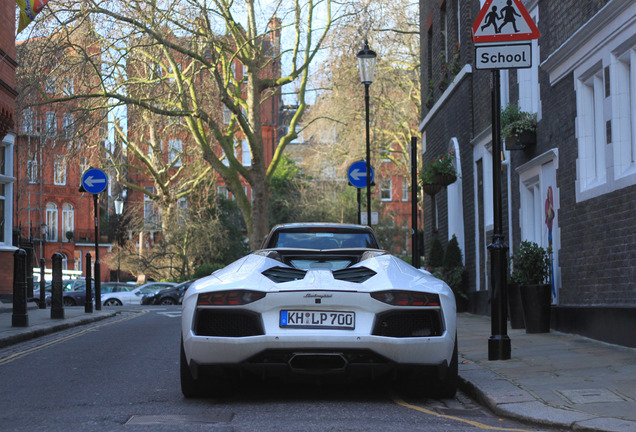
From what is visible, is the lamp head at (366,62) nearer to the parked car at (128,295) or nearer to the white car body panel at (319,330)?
the white car body panel at (319,330)

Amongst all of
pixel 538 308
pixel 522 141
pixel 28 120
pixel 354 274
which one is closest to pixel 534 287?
pixel 538 308

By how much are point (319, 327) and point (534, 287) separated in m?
6.50

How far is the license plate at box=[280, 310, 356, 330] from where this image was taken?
621cm

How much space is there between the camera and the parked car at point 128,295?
40469mm

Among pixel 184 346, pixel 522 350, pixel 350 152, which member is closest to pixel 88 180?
pixel 522 350

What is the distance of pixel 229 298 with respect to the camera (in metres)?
6.30

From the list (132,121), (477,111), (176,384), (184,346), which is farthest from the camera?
(132,121)

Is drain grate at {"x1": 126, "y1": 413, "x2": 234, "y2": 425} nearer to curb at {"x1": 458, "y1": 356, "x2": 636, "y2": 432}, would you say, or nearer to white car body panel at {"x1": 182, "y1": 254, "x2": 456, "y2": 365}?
white car body panel at {"x1": 182, "y1": 254, "x2": 456, "y2": 365}

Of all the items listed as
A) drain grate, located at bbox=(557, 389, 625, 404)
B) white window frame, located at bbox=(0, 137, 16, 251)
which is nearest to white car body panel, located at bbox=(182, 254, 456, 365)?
drain grate, located at bbox=(557, 389, 625, 404)

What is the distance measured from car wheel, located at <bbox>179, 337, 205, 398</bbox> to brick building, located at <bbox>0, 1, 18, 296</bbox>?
1321cm

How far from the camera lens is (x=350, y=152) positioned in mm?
45156

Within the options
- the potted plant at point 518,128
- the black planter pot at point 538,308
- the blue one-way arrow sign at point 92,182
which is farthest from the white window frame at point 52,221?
the black planter pot at point 538,308

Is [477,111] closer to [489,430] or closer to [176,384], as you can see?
[176,384]

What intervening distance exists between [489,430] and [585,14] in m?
7.34
